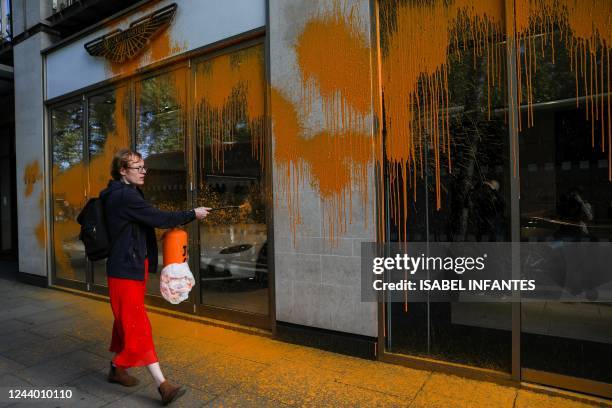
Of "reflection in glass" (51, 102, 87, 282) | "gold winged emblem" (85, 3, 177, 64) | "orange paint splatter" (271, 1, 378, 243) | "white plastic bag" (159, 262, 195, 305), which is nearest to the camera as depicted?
"white plastic bag" (159, 262, 195, 305)

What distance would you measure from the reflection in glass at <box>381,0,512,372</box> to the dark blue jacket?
6.75 feet

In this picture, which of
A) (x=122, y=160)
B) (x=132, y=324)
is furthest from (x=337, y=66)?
(x=132, y=324)

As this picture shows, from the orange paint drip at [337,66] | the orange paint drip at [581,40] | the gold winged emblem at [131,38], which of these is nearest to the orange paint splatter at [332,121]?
the orange paint drip at [337,66]

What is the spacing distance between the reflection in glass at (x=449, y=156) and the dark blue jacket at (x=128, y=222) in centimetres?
206

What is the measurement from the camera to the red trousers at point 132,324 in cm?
307

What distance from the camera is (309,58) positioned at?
164 inches

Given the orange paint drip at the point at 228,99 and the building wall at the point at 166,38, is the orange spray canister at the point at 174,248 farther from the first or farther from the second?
the building wall at the point at 166,38

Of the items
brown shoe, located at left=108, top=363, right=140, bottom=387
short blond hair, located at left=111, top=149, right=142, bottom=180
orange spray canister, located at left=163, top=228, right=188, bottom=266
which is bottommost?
brown shoe, located at left=108, top=363, right=140, bottom=387

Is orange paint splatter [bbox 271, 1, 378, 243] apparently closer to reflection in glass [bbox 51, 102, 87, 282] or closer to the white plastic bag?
the white plastic bag

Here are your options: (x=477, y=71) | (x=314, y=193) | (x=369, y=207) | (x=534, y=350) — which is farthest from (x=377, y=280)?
(x=477, y=71)

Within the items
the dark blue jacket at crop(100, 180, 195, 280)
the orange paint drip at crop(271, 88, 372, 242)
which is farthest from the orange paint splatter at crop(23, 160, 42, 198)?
the orange paint drip at crop(271, 88, 372, 242)

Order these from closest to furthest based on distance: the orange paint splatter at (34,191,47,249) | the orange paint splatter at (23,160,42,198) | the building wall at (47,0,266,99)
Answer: the building wall at (47,0,266,99) < the orange paint splatter at (34,191,47,249) < the orange paint splatter at (23,160,42,198)

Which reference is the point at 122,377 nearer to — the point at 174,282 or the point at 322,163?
the point at 174,282

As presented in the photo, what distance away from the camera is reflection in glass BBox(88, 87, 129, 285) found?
6.28 metres
